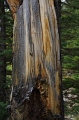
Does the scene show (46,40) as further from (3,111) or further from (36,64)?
(3,111)

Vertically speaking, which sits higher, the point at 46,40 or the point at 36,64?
the point at 46,40

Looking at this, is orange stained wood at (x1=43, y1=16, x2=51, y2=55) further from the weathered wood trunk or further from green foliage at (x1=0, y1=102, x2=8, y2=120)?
green foliage at (x1=0, y1=102, x2=8, y2=120)

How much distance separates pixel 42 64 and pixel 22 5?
877 mm

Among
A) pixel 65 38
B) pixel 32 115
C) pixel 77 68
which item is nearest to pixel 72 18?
pixel 65 38

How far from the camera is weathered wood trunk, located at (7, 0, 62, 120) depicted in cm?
369

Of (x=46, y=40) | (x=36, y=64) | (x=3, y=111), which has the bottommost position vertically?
(x=3, y=111)

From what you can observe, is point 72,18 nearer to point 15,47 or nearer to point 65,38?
point 65,38

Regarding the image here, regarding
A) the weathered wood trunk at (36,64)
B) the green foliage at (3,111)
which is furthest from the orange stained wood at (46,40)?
the green foliage at (3,111)

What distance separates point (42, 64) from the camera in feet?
12.4

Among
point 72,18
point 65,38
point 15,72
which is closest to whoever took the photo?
point 15,72

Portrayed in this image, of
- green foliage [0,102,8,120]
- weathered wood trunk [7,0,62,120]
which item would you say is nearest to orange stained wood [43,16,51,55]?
weathered wood trunk [7,0,62,120]

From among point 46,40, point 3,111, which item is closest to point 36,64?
point 46,40

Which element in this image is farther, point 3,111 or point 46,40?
point 3,111

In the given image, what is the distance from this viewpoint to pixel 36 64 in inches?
149
